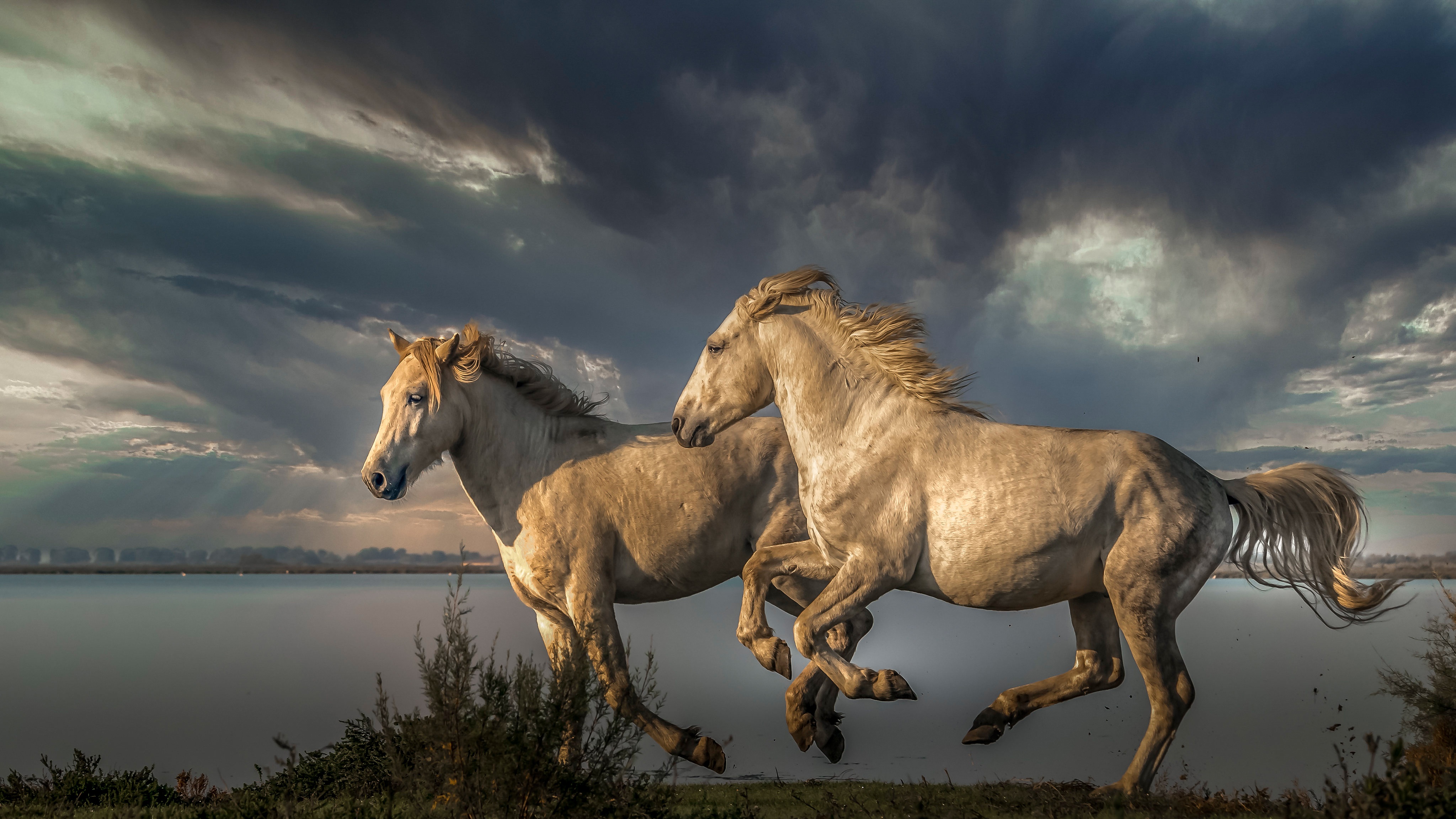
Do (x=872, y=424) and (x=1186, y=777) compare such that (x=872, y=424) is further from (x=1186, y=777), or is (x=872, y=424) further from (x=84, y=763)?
(x=84, y=763)

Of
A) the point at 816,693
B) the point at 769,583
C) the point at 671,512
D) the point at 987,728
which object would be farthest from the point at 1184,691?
the point at 671,512

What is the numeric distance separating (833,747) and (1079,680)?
166 centimetres

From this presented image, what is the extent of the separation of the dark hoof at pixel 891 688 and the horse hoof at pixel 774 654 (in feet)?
1.91

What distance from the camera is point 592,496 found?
5930 millimetres

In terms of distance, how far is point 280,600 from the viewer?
2151 inches

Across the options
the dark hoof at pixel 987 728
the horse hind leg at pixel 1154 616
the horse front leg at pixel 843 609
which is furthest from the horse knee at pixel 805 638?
the horse hind leg at pixel 1154 616

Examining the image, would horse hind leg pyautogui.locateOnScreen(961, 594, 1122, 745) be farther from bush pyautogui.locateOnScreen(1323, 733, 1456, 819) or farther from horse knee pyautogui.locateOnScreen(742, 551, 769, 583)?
bush pyautogui.locateOnScreen(1323, 733, 1456, 819)

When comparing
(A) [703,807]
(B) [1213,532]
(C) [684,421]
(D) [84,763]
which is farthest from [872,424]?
(D) [84,763]

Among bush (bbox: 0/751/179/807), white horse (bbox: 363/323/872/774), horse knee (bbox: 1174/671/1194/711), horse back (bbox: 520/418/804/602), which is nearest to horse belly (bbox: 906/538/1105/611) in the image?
horse knee (bbox: 1174/671/1194/711)

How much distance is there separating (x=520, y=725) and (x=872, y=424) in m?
2.69

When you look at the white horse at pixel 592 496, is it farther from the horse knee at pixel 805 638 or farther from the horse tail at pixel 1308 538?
the horse tail at pixel 1308 538

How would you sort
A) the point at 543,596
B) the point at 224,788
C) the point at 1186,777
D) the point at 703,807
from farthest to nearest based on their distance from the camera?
the point at 224,788 < the point at 543,596 < the point at 1186,777 < the point at 703,807

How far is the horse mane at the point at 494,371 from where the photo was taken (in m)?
5.98

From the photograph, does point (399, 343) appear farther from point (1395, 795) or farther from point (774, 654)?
point (1395, 795)
